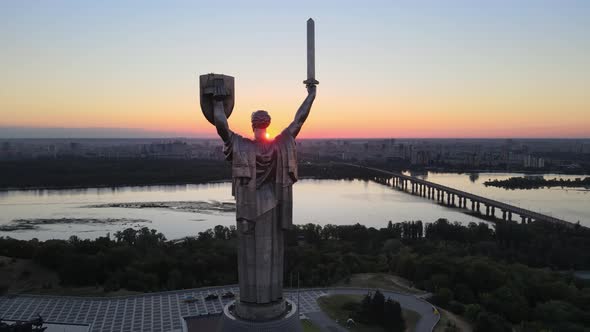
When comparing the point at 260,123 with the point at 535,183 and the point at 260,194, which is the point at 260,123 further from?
the point at 535,183

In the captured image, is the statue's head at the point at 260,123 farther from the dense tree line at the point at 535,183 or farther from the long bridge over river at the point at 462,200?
the dense tree line at the point at 535,183

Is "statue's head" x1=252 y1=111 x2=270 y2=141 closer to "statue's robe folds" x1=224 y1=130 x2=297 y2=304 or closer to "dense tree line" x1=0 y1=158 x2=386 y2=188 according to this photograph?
"statue's robe folds" x1=224 y1=130 x2=297 y2=304

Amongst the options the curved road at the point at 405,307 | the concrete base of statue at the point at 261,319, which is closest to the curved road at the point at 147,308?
the curved road at the point at 405,307

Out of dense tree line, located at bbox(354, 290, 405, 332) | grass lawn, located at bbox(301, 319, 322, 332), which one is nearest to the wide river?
grass lawn, located at bbox(301, 319, 322, 332)

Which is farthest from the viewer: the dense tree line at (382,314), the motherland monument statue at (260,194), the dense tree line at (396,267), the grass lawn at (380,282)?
the grass lawn at (380,282)

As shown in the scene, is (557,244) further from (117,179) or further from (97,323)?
(117,179)

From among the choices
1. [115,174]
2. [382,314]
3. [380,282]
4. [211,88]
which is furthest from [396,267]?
[115,174]
